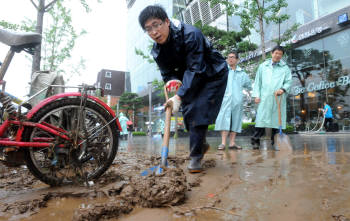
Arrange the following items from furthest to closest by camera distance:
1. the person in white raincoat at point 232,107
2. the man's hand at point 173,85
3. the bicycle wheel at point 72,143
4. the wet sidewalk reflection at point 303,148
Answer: the person in white raincoat at point 232,107
the wet sidewalk reflection at point 303,148
the man's hand at point 173,85
the bicycle wheel at point 72,143

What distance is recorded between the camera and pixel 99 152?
2.02 meters

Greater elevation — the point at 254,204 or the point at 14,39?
the point at 14,39

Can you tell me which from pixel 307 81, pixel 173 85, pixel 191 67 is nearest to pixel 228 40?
pixel 307 81

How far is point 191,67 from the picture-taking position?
2143mm

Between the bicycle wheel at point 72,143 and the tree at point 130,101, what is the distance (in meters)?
34.4

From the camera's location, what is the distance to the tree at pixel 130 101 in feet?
119

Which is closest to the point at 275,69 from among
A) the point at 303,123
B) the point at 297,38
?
the point at 303,123

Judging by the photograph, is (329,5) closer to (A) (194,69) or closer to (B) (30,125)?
(A) (194,69)

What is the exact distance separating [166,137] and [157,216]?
0.89 metres

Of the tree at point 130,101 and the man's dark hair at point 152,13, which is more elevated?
the tree at point 130,101

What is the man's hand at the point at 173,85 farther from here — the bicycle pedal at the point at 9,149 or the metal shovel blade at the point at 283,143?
the metal shovel blade at the point at 283,143

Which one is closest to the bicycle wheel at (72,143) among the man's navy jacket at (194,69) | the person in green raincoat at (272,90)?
the man's navy jacket at (194,69)

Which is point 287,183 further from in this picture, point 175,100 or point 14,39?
point 14,39

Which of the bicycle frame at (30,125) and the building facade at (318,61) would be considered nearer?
the bicycle frame at (30,125)
